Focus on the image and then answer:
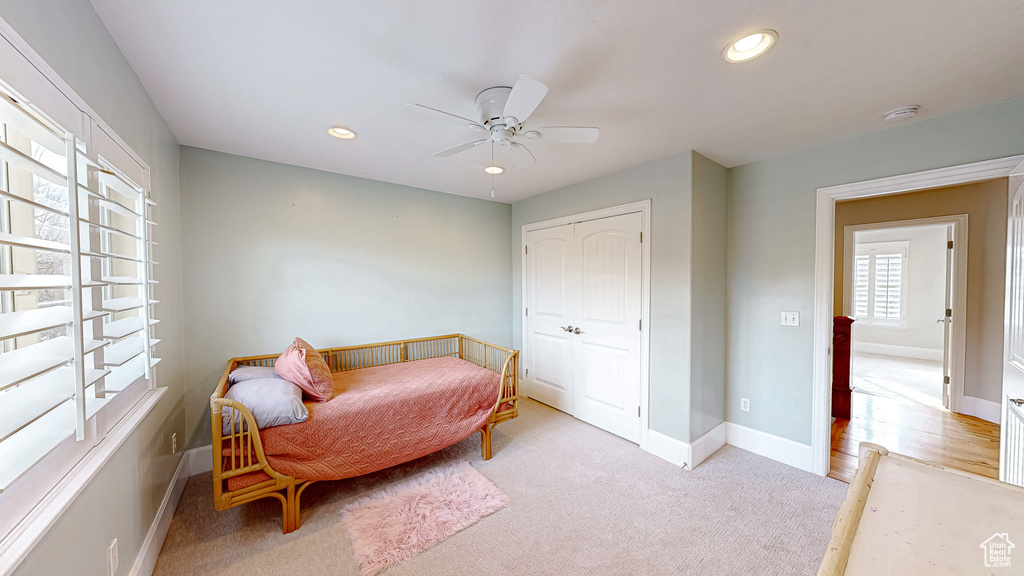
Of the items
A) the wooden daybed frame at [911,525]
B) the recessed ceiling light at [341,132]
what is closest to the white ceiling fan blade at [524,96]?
the recessed ceiling light at [341,132]

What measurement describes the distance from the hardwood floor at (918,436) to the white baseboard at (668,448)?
0.98 meters

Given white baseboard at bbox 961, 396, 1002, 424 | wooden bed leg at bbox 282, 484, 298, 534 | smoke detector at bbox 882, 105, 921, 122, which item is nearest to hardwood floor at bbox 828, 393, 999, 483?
white baseboard at bbox 961, 396, 1002, 424

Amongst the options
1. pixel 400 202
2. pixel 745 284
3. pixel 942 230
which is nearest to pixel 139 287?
pixel 400 202

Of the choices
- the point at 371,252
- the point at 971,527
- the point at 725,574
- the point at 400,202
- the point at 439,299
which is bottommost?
the point at 725,574

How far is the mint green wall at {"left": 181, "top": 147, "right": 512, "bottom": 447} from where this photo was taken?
2.46 metres

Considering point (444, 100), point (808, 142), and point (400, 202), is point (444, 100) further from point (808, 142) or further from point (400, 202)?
point (808, 142)

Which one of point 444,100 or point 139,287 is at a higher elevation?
point 444,100

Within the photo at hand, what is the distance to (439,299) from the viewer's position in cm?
361

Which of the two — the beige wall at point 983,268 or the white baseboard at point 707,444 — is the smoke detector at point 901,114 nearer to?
the white baseboard at point 707,444

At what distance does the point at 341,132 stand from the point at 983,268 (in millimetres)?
5727

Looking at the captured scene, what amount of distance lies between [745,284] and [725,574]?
2.00m

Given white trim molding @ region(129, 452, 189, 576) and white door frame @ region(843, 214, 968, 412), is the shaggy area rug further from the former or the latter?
white door frame @ region(843, 214, 968, 412)

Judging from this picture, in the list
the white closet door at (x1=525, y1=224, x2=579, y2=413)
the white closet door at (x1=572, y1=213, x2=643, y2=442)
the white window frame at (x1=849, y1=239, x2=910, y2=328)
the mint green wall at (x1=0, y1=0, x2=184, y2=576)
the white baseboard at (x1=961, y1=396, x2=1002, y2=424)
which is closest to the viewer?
the mint green wall at (x1=0, y1=0, x2=184, y2=576)

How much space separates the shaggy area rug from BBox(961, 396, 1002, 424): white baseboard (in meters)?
4.58
